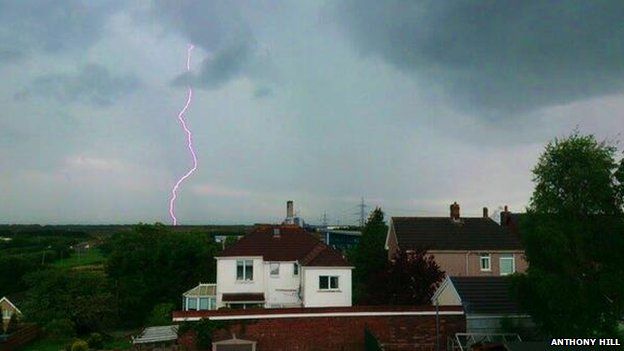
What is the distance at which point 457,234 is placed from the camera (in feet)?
144

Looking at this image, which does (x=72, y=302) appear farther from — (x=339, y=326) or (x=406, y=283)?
(x=406, y=283)

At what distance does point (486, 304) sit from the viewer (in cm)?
2538

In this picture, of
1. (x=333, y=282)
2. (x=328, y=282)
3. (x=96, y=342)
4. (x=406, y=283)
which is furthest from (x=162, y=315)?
(x=406, y=283)

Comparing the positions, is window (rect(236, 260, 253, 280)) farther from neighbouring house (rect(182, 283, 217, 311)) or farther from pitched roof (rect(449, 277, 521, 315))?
pitched roof (rect(449, 277, 521, 315))

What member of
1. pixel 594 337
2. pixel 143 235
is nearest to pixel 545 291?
pixel 594 337

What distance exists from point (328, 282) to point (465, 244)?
1436 cm

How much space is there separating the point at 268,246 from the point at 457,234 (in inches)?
629

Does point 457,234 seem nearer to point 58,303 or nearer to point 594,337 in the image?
point 594,337

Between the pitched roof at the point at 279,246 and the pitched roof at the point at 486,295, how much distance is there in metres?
9.84

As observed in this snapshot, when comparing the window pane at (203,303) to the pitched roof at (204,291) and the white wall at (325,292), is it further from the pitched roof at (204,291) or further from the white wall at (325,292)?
the white wall at (325,292)

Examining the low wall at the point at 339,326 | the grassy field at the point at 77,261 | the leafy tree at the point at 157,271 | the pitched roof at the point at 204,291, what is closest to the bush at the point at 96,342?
the pitched roof at the point at 204,291

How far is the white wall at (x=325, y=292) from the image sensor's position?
33344 mm

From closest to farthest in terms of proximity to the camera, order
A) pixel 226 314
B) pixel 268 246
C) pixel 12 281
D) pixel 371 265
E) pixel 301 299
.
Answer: pixel 226 314, pixel 301 299, pixel 268 246, pixel 371 265, pixel 12 281

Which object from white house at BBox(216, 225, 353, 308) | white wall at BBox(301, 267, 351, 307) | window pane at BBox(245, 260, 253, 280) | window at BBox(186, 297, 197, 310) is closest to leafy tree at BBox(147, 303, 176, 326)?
window at BBox(186, 297, 197, 310)
